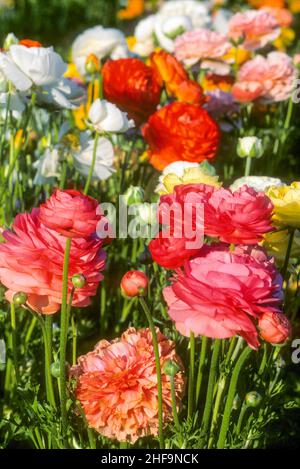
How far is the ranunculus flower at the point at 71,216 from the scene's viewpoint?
83cm

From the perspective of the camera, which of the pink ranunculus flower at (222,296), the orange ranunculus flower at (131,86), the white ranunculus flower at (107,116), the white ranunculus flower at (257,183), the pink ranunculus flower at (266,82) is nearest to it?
the pink ranunculus flower at (222,296)

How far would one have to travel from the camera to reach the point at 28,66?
1.22 metres

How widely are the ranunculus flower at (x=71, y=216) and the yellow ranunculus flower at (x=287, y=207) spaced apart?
0.88ft

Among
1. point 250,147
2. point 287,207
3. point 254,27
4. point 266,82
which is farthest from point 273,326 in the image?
point 254,27

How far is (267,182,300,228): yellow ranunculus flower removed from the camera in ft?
3.18

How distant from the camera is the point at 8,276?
92 cm

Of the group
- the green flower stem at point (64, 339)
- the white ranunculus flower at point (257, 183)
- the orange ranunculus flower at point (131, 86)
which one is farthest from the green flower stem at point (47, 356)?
the orange ranunculus flower at point (131, 86)

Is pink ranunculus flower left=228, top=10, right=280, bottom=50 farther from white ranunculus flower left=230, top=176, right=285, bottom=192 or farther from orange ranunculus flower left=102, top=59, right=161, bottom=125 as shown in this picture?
white ranunculus flower left=230, top=176, right=285, bottom=192

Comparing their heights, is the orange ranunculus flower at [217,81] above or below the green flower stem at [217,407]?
above

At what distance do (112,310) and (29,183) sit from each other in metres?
0.37

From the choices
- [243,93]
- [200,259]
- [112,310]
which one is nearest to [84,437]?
[112,310]

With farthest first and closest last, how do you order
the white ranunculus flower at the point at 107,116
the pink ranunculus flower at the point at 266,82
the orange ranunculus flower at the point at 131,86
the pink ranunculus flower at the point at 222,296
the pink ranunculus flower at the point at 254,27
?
the pink ranunculus flower at the point at 254,27
the pink ranunculus flower at the point at 266,82
the orange ranunculus flower at the point at 131,86
the white ranunculus flower at the point at 107,116
the pink ranunculus flower at the point at 222,296

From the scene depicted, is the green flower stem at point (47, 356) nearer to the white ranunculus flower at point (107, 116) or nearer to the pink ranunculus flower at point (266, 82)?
the white ranunculus flower at point (107, 116)

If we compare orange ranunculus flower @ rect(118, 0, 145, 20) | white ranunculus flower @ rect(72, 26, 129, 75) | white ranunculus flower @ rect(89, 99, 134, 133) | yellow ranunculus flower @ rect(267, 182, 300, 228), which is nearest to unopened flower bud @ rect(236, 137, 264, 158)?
white ranunculus flower @ rect(89, 99, 134, 133)
